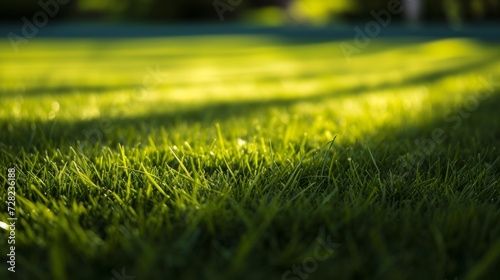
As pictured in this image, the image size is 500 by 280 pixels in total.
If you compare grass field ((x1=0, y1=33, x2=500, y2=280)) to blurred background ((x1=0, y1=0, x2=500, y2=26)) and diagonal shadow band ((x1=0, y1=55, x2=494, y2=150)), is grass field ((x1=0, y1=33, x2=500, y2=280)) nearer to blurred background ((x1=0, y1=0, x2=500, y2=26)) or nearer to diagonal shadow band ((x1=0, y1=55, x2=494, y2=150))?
diagonal shadow band ((x1=0, y1=55, x2=494, y2=150))

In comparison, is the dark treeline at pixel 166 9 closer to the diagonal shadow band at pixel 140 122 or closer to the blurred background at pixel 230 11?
the blurred background at pixel 230 11

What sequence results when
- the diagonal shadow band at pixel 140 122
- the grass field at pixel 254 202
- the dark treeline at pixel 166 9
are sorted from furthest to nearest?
the dark treeline at pixel 166 9, the diagonal shadow band at pixel 140 122, the grass field at pixel 254 202

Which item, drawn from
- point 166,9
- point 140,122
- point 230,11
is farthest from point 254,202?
point 166,9

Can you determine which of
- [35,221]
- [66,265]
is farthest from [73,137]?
[66,265]

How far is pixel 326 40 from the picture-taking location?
16.3 metres

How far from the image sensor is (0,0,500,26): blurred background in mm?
17328

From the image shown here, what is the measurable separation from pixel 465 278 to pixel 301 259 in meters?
0.30

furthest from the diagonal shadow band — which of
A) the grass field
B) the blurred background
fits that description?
the blurred background

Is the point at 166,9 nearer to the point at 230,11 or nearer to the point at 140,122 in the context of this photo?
the point at 230,11

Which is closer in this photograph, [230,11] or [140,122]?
[140,122]

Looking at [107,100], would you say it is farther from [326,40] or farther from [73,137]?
[326,40]

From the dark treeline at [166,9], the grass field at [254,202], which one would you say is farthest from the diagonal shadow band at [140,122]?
the dark treeline at [166,9]

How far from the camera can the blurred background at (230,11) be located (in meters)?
17.3

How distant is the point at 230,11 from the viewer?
77.5ft
